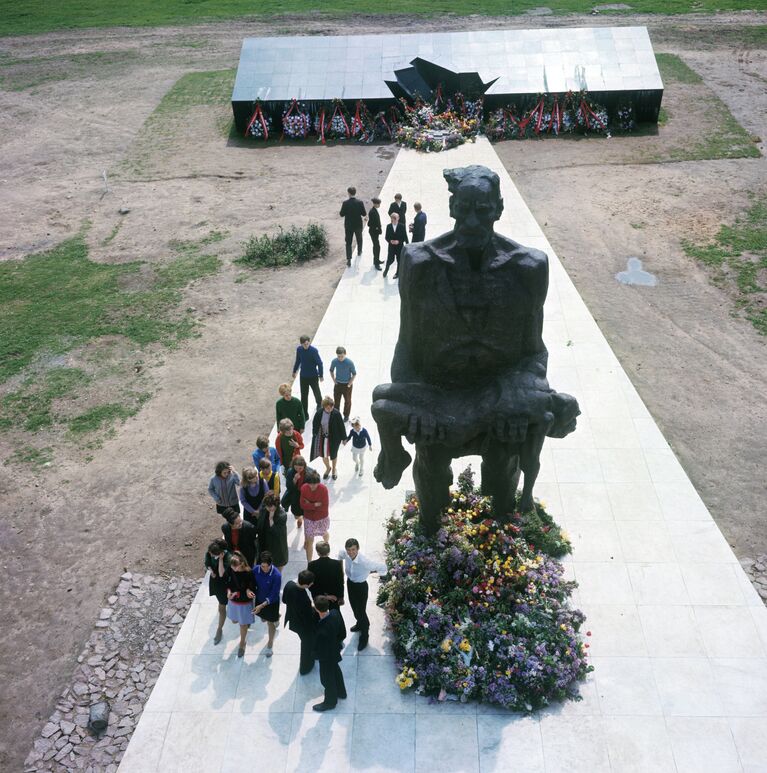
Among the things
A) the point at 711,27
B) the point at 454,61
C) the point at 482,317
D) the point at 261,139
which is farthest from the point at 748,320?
the point at 711,27

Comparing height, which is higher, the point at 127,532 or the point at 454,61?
the point at 454,61

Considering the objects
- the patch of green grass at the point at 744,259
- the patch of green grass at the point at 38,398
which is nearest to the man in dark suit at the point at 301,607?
the patch of green grass at the point at 38,398

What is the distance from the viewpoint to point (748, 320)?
13305 millimetres

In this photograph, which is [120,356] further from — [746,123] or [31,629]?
[746,123]

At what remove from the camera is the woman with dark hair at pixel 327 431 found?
9.28m

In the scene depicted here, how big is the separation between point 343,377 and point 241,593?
381 cm

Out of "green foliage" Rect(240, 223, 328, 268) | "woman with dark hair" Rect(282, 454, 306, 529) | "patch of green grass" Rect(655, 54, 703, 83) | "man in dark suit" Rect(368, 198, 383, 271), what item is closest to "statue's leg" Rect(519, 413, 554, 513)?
"woman with dark hair" Rect(282, 454, 306, 529)

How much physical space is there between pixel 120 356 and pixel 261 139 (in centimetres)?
1161

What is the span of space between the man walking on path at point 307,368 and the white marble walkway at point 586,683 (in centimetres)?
155

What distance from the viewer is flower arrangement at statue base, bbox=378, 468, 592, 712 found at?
7.02 metres

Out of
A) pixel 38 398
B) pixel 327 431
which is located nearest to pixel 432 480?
pixel 327 431

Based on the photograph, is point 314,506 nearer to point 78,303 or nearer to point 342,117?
point 78,303

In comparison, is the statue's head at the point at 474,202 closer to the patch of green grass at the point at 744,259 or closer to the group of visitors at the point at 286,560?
the group of visitors at the point at 286,560

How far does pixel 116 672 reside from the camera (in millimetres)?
7852
